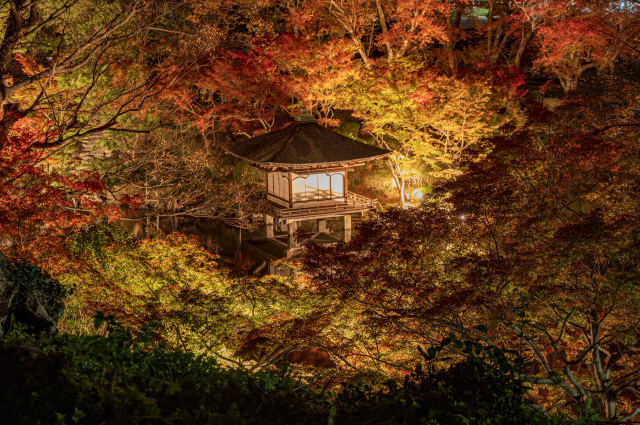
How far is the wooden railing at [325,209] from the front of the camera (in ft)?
68.6

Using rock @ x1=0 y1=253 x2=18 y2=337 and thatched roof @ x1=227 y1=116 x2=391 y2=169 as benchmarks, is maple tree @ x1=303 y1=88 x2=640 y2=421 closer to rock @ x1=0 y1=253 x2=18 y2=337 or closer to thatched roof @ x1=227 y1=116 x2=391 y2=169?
rock @ x1=0 y1=253 x2=18 y2=337

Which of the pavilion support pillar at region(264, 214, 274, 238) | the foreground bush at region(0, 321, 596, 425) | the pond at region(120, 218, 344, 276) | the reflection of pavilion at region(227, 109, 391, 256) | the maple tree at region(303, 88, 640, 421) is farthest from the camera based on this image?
the pavilion support pillar at region(264, 214, 274, 238)

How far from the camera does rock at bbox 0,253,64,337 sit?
525 centimetres

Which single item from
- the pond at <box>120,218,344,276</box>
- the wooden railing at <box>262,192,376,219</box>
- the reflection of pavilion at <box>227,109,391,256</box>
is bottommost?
the pond at <box>120,218,344,276</box>

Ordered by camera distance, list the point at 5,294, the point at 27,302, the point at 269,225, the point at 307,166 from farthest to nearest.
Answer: the point at 269,225 < the point at 307,166 < the point at 27,302 < the point at 5,294

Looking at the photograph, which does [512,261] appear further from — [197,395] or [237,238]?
[237,238]

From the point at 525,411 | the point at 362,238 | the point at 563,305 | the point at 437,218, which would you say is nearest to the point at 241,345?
the point at 362,238

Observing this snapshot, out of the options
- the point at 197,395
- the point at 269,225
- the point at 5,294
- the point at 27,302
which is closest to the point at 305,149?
the point at 269,225

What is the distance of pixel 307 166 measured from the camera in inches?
796

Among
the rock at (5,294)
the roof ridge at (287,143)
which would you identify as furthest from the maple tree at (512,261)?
the roof ridge at (287,143)

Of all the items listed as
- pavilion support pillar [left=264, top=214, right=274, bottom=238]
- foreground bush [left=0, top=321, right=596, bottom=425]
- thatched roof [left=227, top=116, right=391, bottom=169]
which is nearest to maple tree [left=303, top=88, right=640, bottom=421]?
foreground bush [left=0, top=321, right=596, bottom=425]

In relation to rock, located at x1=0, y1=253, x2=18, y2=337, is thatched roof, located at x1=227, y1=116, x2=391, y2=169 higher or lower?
higher

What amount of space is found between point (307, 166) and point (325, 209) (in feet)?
6.78

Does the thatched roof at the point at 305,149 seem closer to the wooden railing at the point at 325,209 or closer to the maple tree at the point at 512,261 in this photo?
the wooden railing at the point at 325,209
